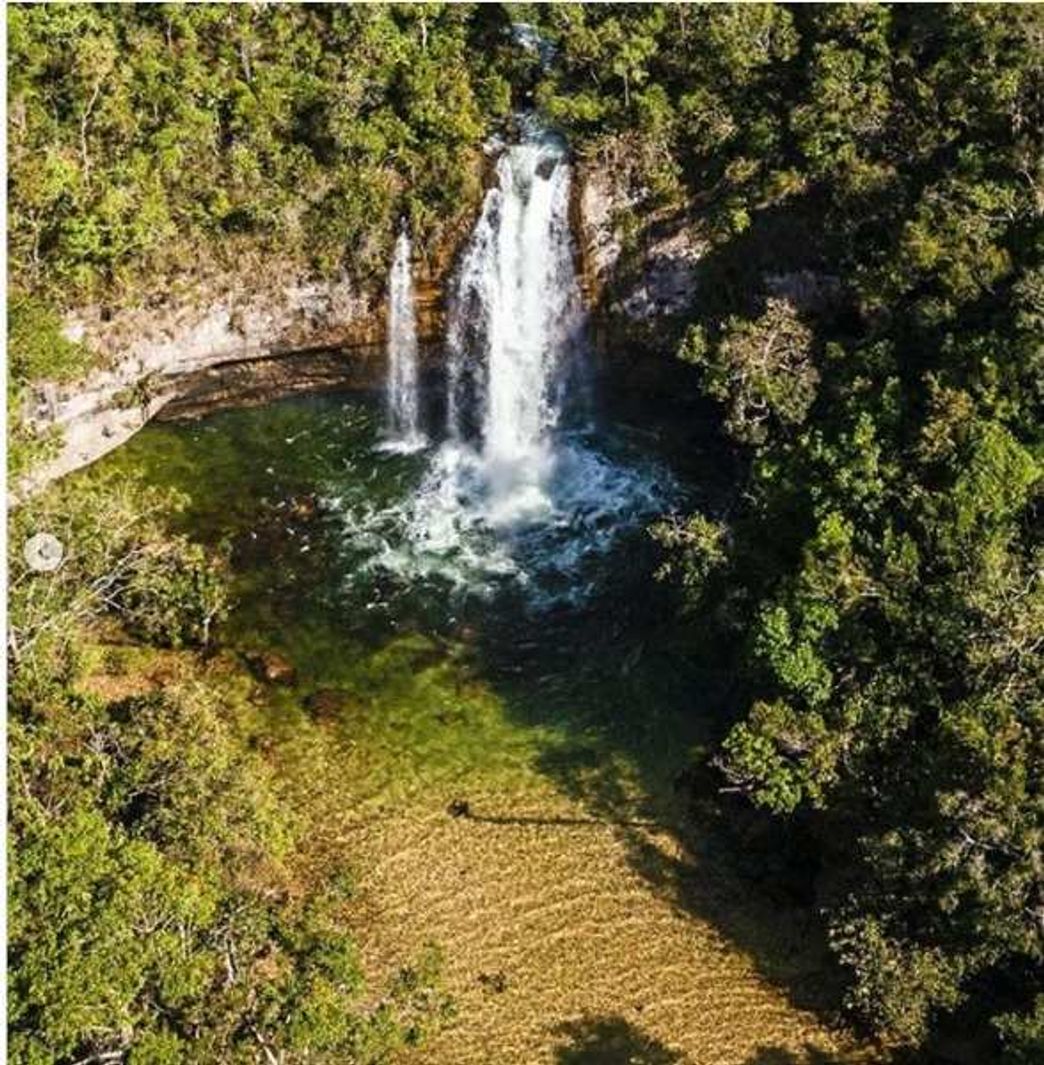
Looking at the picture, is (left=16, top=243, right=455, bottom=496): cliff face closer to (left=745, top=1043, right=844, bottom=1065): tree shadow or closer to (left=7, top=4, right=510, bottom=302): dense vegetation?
(left=7, top=4, right=510, bottom=302): dense vegetation

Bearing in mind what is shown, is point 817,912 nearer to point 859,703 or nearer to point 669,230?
point 859,703

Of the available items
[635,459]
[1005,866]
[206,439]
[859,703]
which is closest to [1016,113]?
[635,459]

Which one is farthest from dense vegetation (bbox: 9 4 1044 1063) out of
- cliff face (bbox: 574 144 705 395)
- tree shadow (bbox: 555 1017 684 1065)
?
tree shadow (bbox: 555 1017 684 1065)

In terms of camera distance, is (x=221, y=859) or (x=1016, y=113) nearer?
(x=221, y=859)

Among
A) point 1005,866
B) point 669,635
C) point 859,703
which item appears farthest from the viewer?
point 669,635

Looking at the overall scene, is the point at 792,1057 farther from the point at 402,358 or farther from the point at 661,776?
the point at 402,358

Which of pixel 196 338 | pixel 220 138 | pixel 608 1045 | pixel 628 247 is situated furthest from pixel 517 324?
pixel 608 1045
